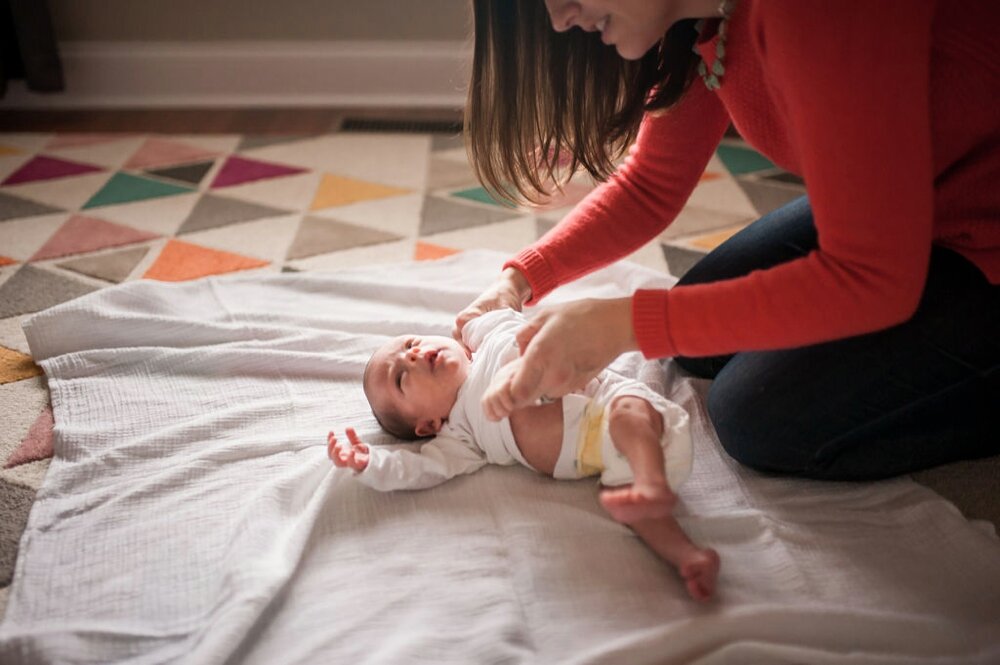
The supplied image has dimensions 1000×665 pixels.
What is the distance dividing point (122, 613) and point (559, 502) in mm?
504

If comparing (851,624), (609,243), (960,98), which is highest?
(960,98)

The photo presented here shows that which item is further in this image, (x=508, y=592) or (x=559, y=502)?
(x=559, y=502)

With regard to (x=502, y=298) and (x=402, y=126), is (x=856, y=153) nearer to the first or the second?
(x=502, y=298)

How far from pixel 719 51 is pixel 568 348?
1.25ft

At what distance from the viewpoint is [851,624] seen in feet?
2.85

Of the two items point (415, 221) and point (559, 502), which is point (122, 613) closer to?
point (559, 502)

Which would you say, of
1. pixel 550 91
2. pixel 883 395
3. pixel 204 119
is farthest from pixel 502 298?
pixel 204 119

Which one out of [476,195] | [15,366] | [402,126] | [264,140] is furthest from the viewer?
[402,126]

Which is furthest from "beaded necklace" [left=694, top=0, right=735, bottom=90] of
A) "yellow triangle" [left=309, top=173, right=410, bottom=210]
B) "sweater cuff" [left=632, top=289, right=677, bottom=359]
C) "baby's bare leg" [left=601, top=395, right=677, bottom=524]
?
"yellow triangle" [left=309, top=173, right=410, bottom=210]

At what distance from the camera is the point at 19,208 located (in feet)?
6.50

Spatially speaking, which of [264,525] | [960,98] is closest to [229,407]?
[264,525]

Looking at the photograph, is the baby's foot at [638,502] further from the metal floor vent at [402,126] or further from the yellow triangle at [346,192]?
the metal floor vent at [402,126]

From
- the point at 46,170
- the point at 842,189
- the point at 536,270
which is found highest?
the point at 842,189

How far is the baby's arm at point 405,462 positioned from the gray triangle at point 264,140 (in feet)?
4.97
